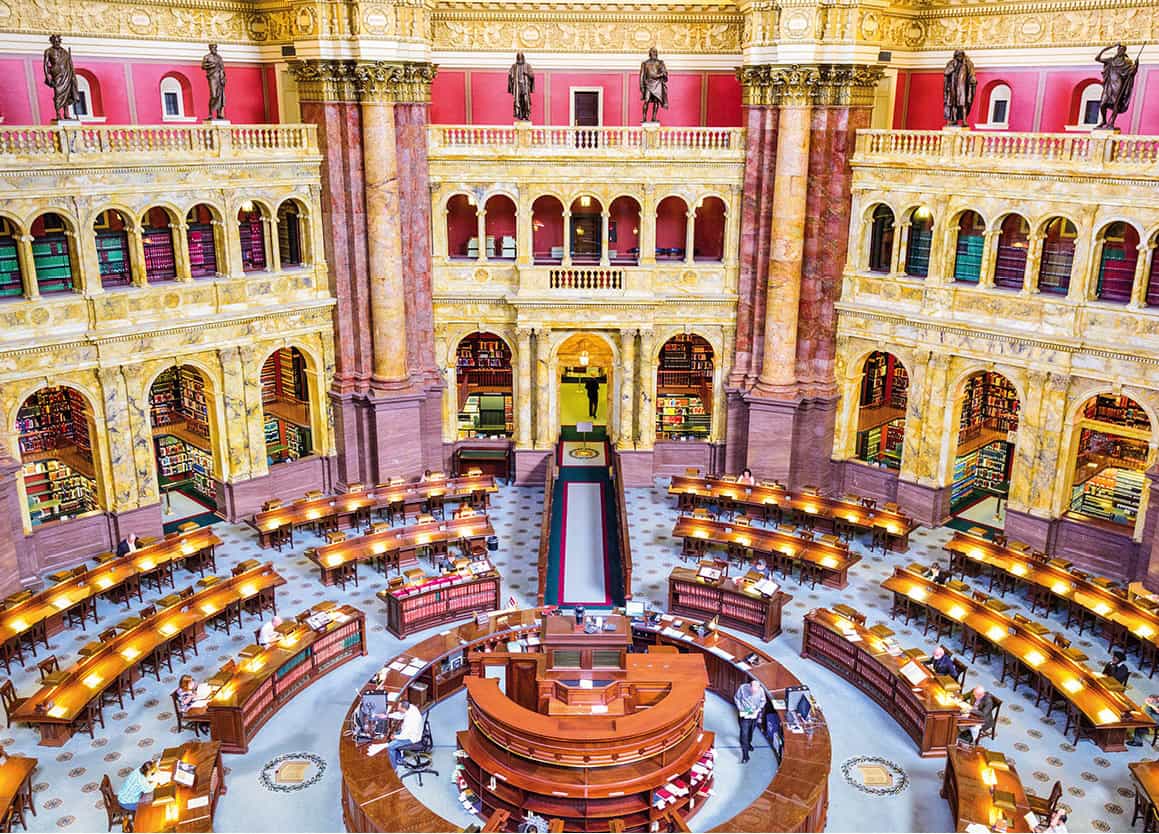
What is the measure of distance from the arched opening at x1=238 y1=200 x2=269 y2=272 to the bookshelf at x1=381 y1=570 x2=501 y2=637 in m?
11.2

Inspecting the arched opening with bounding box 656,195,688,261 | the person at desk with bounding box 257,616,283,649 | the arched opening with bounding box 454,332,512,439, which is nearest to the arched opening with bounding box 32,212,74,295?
the person at desk with bounding box 257,616,283,649

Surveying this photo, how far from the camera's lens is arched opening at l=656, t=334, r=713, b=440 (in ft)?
101

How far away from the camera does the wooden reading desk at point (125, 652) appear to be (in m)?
17.5

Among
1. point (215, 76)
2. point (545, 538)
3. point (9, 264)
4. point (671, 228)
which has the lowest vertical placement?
point (545, 538)

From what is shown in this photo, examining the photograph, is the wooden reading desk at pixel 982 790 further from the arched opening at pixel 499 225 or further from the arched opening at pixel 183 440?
the arched opening at pixel 183 440

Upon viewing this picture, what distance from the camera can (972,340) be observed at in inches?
995

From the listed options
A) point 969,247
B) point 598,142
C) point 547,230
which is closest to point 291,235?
point 547,230

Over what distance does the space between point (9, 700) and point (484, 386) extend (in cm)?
1684

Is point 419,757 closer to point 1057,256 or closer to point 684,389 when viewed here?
point 684,389

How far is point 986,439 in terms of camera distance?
94.8 feet

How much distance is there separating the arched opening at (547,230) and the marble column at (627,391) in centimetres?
308

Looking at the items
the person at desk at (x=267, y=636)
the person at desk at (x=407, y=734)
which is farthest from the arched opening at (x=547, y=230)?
the person at desk at (x=407, y=734)

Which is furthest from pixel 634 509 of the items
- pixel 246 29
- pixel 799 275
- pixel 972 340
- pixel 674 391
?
pixel 246 29

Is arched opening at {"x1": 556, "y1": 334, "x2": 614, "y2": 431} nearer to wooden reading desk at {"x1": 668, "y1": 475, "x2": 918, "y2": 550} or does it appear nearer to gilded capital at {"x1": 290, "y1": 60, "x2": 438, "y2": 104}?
wooden reading desk at {"x1": 668, "y1": 475, "x2": 918, "y2": 550}
